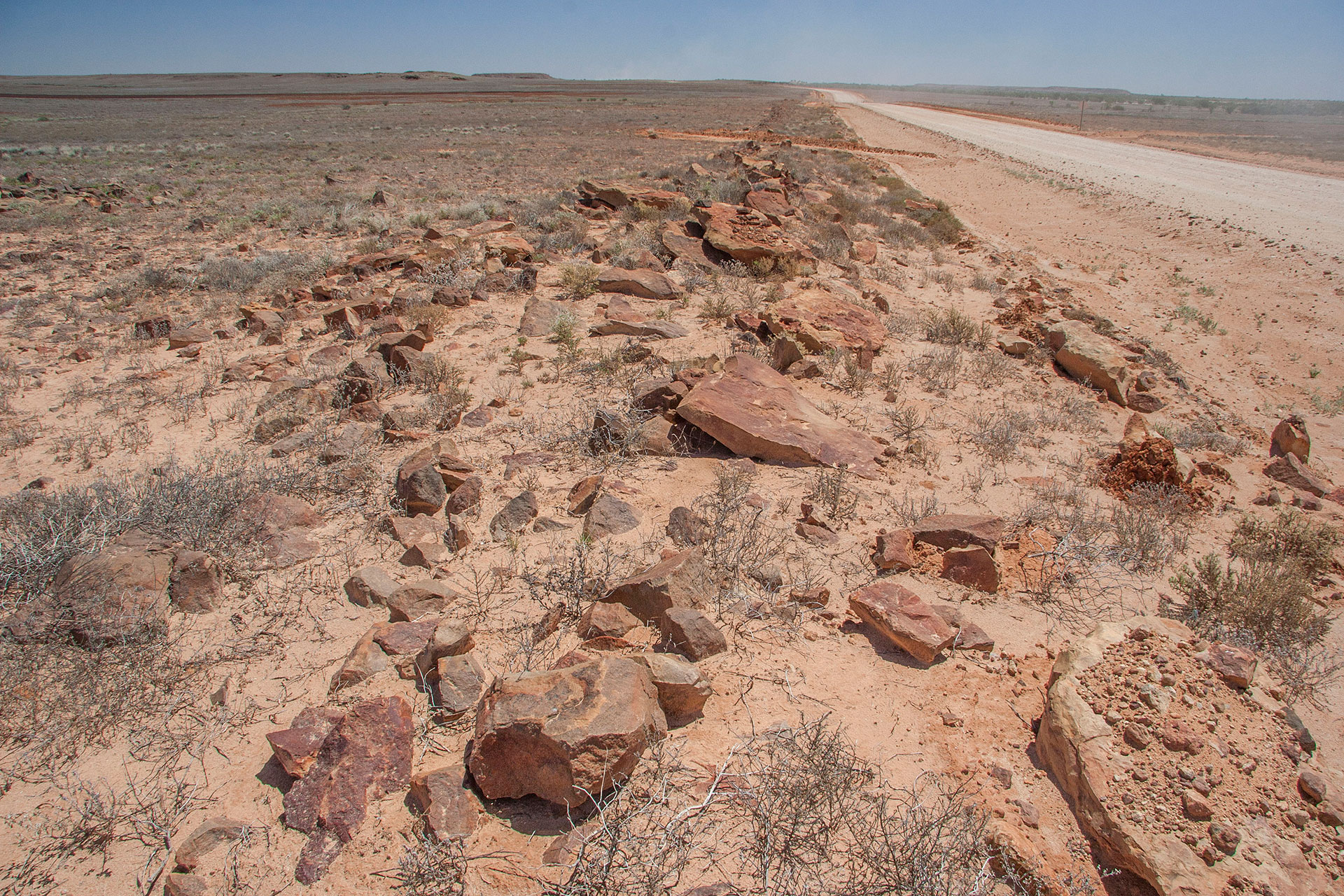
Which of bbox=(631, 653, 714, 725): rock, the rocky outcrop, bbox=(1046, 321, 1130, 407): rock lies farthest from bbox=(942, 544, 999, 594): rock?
bbox=(1046, 321, 1130, 407): rock

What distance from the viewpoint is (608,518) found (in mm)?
4094

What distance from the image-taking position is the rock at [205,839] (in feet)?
7.38

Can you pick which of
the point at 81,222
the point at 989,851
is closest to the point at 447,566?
the point at 989,851

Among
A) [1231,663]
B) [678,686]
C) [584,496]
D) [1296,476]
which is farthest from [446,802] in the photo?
[1296,476]

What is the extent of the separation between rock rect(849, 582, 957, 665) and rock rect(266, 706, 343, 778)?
2470mm

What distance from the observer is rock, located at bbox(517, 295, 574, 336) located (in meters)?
7.32

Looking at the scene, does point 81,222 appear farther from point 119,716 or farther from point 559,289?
point 119,716

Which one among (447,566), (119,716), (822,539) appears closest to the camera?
(119,716)

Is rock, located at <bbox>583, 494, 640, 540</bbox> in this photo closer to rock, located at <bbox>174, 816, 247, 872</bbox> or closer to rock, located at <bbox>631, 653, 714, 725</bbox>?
rock, located at <bbox>631, 653, 714, 725</bbox>

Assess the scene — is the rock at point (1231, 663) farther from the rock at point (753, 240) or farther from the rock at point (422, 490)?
the rock at point (753, 240)

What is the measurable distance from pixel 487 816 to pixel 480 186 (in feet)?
58.0

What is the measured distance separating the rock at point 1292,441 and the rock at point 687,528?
518 centimetres

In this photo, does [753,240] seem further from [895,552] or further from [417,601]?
[417,601]

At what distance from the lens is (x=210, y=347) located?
7.18 metres
